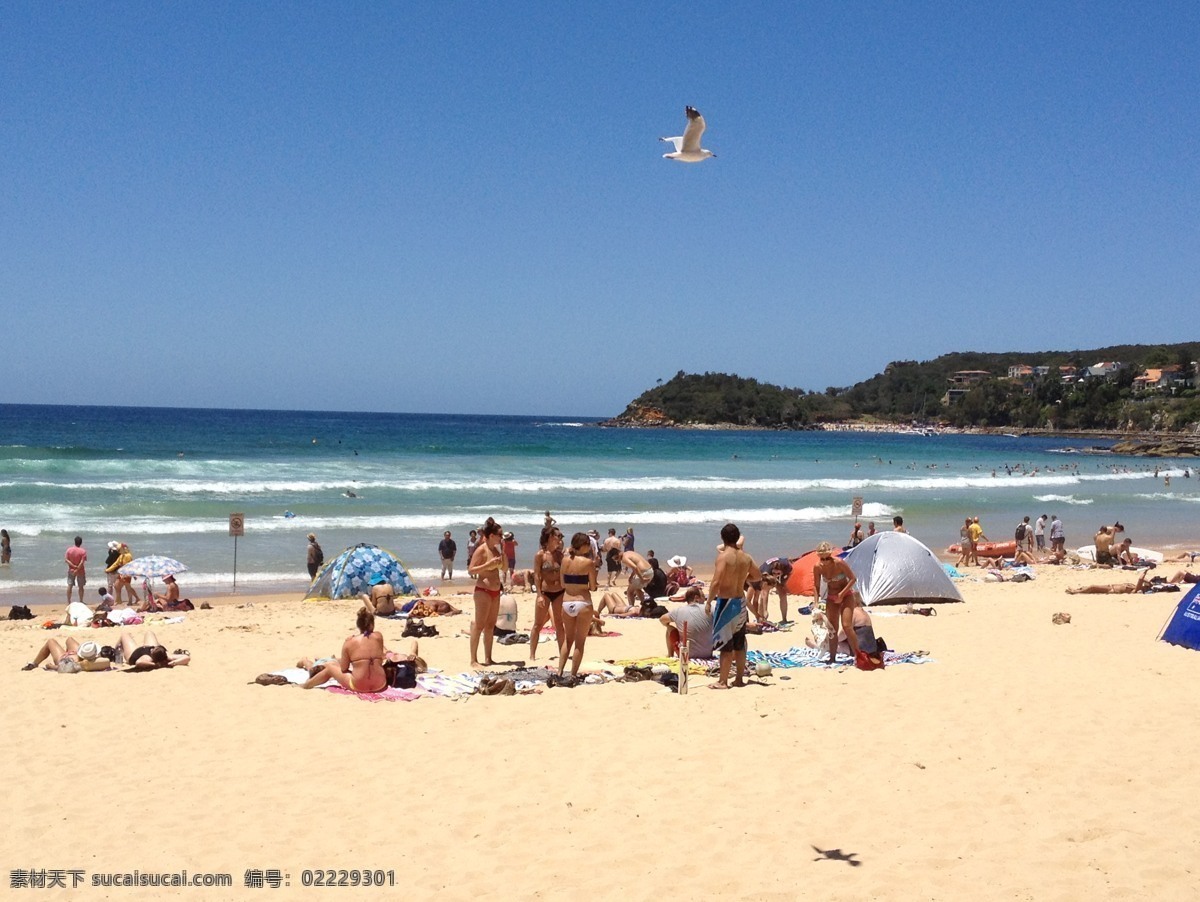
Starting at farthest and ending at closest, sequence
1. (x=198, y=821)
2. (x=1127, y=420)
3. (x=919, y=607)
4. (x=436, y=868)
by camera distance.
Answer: (x=1127, y=420)
(x=919, y=607)
(x=198, y=821)
(x=436, y=868)

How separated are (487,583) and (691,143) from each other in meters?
4.72

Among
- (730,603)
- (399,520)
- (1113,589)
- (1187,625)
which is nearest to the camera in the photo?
(730,603)

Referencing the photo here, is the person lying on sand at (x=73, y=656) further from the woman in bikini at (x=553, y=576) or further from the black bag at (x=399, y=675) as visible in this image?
the woman in bikini at (x=553, y=576)

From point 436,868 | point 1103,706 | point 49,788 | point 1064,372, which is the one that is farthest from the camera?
point 1064,372

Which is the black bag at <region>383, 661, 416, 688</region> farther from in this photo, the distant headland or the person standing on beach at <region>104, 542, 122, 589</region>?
the distant headland

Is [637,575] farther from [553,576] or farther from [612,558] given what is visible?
[553,576]

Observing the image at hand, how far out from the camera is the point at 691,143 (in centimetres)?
773

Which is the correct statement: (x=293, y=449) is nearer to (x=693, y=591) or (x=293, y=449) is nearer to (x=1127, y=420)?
(x=693, y=591)

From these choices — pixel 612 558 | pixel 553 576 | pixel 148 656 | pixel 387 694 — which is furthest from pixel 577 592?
pixel 612 558

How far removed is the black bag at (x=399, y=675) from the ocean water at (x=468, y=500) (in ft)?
29.4


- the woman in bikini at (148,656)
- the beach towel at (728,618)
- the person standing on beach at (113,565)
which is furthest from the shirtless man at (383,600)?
the beach towel at (728,618)

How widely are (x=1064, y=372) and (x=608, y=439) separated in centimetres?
10240

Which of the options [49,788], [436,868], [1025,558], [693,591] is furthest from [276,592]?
[1025,558]

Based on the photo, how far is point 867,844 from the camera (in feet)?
18.0
